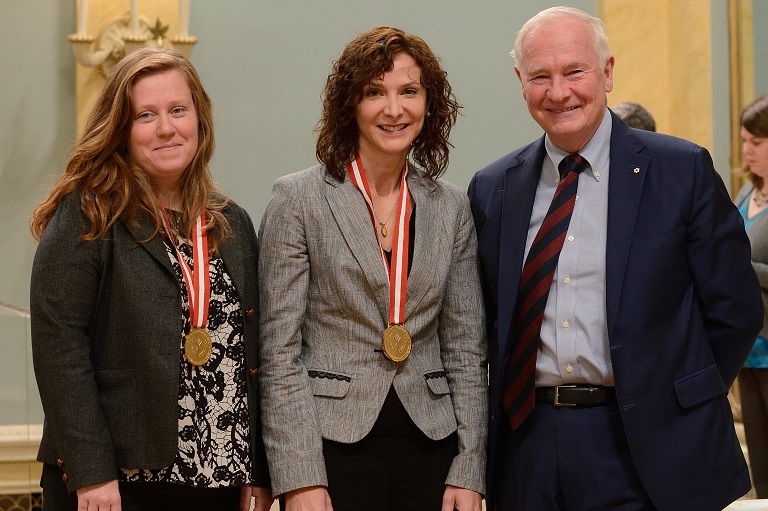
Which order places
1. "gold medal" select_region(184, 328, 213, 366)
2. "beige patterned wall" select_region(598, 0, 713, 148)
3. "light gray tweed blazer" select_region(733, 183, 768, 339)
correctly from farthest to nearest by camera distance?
"beige patterned wall" select_region(598, 0, 713, 148) → "light gray tweed blazer" select_region(733, 183, 768, 339) → "gold medal" select_region(184, 328, 213, 366)

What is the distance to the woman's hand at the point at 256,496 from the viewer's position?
107 inches

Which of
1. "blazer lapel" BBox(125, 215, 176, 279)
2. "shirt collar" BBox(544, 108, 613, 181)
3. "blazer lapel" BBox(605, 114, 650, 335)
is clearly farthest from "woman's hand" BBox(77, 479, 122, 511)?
"shirt collar" BBox(544, 108, 613, 181)

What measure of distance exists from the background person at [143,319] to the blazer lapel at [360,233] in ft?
0.93

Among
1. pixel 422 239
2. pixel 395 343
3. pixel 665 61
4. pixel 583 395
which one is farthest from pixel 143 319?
pixel 665 61

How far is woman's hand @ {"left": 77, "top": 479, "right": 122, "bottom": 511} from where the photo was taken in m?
2.40

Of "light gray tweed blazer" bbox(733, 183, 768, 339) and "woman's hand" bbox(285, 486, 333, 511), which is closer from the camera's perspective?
"woman's hand" bbox(285, 486, 333, 511)

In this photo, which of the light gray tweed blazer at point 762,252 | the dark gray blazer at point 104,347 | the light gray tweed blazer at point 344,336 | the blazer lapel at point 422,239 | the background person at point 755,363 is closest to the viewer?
the dark gray blazer at point 104,347

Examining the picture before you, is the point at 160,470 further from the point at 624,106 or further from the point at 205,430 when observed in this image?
the point at 624,106

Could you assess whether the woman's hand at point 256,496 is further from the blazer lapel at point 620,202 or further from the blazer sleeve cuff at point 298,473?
the blazer lapel at point 620,202

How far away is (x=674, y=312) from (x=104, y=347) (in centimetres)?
144

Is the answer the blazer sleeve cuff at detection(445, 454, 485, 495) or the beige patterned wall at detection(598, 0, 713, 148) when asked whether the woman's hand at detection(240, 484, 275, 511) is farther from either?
the beige patterned wall at detection(598, 0, 713, 148)

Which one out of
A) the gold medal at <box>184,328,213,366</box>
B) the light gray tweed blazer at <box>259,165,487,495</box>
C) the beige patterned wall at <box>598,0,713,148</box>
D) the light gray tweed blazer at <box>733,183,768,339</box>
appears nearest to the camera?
the gold medal at <box>184,328,213,366</box>

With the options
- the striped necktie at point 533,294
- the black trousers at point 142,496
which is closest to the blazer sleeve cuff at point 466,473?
the striped necktie at point 533,294

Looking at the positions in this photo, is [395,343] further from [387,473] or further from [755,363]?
[755,363]
